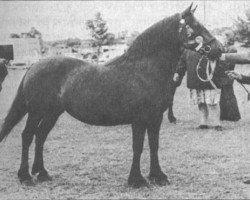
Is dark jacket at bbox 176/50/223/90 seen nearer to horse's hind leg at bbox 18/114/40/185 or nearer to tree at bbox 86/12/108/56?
horse's hind leg at bbox 18/114/40/185

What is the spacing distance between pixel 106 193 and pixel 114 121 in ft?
3.17

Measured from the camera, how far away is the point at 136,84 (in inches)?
225

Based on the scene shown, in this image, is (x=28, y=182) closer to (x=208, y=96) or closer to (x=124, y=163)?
(x=124, y=163)

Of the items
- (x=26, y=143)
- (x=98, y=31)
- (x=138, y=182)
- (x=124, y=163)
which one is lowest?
(x=98, y=31)

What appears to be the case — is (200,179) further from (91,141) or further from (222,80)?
(222,80)

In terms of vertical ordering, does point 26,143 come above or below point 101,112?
below

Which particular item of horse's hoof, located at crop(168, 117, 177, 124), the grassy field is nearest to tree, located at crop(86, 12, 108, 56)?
horse's hoof, located at crop(168, 117, 177, 124)

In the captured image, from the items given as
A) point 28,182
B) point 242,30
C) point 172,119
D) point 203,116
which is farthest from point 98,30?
point 28,182

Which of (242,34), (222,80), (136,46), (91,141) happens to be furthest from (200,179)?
(242,34)

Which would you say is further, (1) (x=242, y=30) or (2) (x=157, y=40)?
(1) (x=242, y=30)

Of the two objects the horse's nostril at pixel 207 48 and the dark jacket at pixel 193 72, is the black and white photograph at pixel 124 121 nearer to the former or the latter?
the horse's nostril at pixel 207 48

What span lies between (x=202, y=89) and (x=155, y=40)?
504 centimetres

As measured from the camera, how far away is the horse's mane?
574cm

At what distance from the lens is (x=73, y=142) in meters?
9.36
